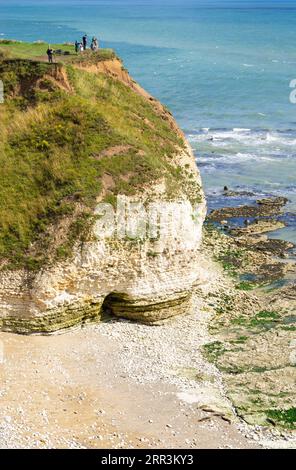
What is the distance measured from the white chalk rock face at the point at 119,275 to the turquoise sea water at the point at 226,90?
16968mm

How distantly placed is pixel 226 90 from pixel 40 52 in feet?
204

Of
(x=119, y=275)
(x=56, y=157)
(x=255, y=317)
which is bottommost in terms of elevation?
(x=255, y=317)

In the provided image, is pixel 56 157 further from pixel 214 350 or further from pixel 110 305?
pixel 214 350

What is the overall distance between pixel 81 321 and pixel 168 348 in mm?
4200

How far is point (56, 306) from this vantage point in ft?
103

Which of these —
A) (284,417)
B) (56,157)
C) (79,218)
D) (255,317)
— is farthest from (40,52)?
(284,417)

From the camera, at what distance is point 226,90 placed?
10025cm

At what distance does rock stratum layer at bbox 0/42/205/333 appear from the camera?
31.3 m

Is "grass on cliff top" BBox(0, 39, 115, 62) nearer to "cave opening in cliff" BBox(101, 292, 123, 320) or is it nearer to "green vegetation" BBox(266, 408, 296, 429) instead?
"cave opening in cliff" BBox(101, 292, 123, 320)

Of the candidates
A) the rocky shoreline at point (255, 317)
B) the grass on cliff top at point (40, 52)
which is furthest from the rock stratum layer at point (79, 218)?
the rocky shoreline at point (255, 317)

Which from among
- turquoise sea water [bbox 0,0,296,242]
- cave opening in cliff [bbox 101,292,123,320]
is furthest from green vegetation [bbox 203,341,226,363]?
turquoise sea water [bbox 0,0,296,242]

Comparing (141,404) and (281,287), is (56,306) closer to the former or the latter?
(141,404)

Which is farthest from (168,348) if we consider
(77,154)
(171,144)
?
(171,144)

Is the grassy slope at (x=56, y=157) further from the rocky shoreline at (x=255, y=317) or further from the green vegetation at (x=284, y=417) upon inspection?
the green vegetation at (x=284, y=417)
